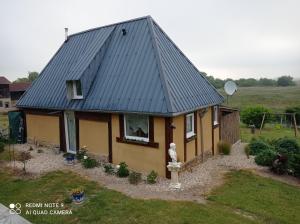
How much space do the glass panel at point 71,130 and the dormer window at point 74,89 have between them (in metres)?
0.98

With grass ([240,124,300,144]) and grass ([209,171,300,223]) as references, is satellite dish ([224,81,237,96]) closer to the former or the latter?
grass ([240,124,300,144])

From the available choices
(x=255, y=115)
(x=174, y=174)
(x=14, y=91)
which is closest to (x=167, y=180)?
(x=174, y=174)

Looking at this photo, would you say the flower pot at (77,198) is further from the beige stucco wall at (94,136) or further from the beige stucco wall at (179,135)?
the beige stucco wall at (94,136)

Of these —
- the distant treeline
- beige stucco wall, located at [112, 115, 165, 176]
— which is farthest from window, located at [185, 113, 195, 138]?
the distant treeline

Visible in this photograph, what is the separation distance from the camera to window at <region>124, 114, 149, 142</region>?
11.7 metres

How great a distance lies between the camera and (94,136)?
13.5 meters

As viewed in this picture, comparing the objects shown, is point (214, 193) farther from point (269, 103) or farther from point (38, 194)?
point (269, 103)

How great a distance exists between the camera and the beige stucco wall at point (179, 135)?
36.9ft

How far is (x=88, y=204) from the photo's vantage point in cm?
889

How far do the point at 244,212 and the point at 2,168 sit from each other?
10285 millimetres

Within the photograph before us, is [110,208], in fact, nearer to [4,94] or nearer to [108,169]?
[108,169]

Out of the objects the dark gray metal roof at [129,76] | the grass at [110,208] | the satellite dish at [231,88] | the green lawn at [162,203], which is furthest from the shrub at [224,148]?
the grass at [110,208]

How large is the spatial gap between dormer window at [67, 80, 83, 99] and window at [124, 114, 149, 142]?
10.6 feet

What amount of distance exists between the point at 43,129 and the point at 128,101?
279 inches
